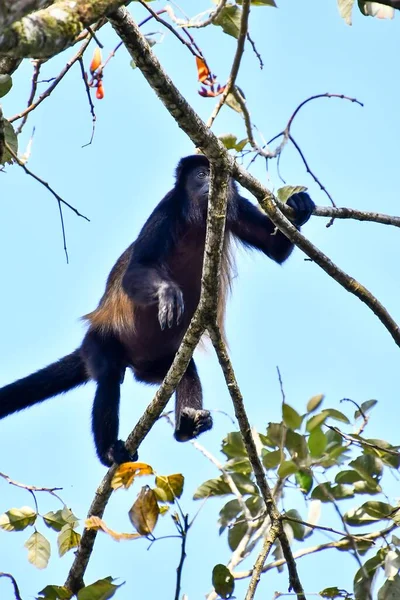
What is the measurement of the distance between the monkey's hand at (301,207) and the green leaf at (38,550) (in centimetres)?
197

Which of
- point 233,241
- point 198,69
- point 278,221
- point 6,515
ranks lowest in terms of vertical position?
point 6,515

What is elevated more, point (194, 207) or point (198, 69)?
point (194, 207)

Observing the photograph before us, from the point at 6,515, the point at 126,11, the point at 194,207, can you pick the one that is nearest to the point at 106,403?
the point at 6,515

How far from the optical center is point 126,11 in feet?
8.37

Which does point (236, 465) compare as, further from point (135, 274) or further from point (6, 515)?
point (135, 274)

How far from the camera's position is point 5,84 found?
312 cm

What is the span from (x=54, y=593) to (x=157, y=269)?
2.44m

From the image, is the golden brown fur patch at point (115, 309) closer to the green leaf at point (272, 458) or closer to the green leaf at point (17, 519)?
the green leaf at point (17, 519)

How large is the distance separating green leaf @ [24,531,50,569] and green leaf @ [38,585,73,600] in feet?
2.18

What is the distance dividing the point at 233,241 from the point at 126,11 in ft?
10.1

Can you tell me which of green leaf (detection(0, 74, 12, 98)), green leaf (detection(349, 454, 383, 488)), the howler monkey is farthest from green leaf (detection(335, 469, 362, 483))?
green leaf (detection(0, 74, 12, 98))

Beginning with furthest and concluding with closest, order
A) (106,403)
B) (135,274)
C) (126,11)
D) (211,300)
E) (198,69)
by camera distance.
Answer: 1. (135,274)
2. (106,403)
3. (198,69)
4. (211,300)
5. (126,11)

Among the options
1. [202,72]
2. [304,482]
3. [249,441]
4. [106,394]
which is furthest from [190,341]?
[106,394]

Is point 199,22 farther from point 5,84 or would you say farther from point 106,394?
point 106,394
